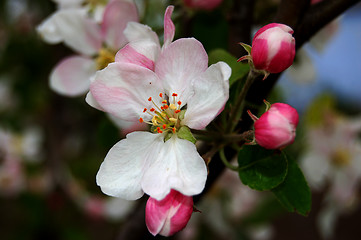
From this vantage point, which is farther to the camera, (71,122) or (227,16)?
(71,122)

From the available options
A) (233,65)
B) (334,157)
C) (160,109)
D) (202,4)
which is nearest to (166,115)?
(160,109)

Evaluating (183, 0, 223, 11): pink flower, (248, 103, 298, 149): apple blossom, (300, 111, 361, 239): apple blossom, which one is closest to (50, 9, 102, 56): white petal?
(183, 0, 223, 11): pink flower

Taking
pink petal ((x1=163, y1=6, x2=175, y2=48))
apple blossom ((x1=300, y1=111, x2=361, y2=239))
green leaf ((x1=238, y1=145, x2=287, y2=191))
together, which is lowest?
apple blossom ((x1=300, y1=111, x2=361, y2=239))

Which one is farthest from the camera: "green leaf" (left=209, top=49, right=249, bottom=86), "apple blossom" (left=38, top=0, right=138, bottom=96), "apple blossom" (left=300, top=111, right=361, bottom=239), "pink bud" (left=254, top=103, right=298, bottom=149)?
"apple blossom" (left=300, top=111, right=361, bottom=239)

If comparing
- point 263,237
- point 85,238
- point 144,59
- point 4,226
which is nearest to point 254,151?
point 144,59

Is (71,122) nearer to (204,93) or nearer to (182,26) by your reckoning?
(182,26)

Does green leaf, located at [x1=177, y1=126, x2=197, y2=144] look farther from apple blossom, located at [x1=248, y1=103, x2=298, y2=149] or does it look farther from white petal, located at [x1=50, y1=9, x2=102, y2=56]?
white petal, located at [x1=50, y1=9, x2=102, y2=56]

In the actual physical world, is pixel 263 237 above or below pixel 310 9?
below

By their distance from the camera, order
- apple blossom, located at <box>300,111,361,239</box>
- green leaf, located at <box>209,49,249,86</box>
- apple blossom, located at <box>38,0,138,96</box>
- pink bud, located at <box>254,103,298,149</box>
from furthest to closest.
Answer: apple blossom, located at <box>300,111,361,239</box> → apple blossom, located at <box>38,0,138,96</box> → green leaf, located at <box>209,49,249,86</box> → pink bud, located at <box>254,103,298,149</box>
